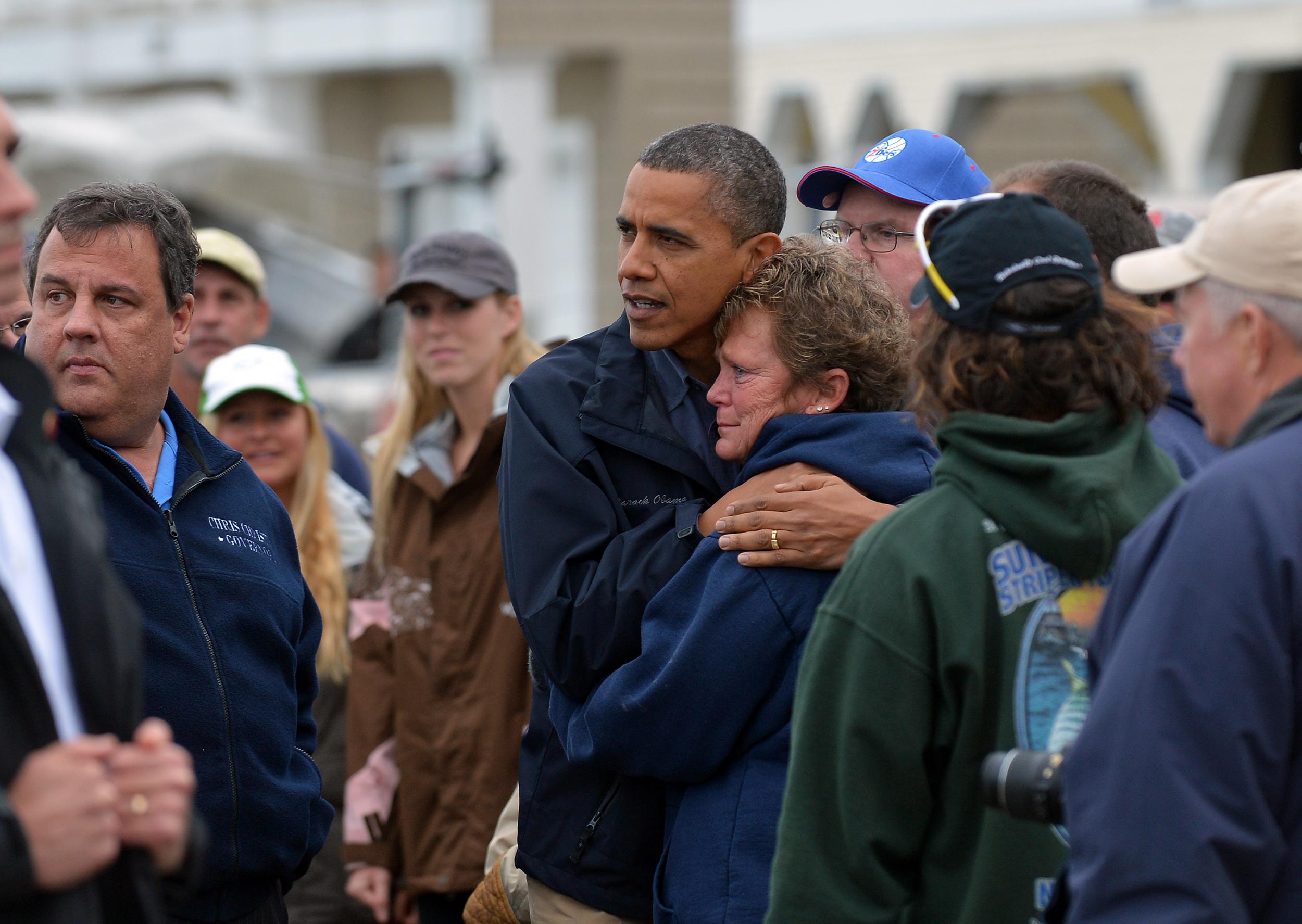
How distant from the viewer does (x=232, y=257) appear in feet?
16.6

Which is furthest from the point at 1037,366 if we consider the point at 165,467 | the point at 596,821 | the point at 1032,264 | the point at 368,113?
the point at 368,113

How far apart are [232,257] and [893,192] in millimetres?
2445

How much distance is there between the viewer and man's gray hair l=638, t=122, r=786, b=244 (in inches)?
118

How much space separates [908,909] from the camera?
2279 mm

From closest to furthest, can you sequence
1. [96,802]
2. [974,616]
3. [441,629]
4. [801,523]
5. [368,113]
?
[96,802], [974,616], [801,523], [441,629], [368,113]

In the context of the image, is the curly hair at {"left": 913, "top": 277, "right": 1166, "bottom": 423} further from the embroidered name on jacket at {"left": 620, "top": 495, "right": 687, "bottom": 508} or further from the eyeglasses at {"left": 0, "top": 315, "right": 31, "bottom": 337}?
the eyeglasses at {"left": 0, "top": 315, "right": 31, "bottom": 337}

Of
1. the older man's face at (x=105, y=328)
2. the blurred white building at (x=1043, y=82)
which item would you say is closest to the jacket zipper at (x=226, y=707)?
the older man's face at (x=105, y=328)

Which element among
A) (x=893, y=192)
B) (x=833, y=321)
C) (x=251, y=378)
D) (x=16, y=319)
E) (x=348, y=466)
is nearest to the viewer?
(x=833, y=321)

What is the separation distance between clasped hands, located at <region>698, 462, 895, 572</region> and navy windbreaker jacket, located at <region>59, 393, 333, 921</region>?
933 mm

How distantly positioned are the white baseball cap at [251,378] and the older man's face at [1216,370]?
293 centimetres

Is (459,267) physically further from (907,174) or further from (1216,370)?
(1216,370)

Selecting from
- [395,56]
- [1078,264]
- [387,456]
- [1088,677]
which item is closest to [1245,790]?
[1088,677]

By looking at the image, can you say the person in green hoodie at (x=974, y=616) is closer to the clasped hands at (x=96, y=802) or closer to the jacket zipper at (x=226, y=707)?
the clasped hands at (x=96, y=802)

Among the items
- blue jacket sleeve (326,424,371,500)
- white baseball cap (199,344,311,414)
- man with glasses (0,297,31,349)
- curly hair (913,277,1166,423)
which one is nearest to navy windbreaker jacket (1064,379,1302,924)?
curly hair (913,277,1166,423)
